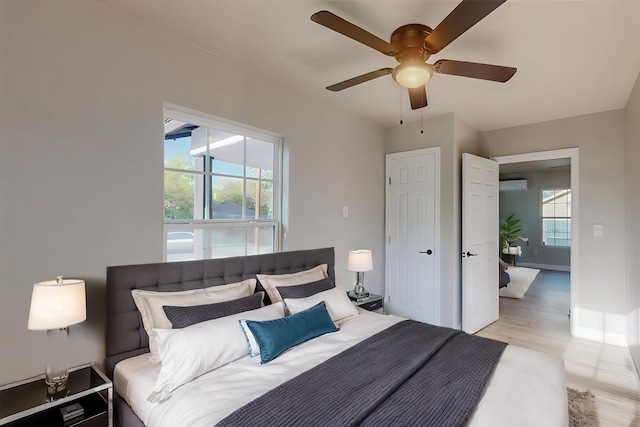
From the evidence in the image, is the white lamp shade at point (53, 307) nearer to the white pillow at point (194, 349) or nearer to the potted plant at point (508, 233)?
the white pillow at point (194, 349)

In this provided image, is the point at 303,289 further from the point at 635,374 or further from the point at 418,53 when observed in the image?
the point at 635,374

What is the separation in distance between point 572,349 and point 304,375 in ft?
10.9

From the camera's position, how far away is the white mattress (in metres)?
1.28

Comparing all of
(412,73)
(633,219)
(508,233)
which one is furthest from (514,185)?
(412,73)

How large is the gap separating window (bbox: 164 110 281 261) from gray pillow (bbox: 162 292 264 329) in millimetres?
548

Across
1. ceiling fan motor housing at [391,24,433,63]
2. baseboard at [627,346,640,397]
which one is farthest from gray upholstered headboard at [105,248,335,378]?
baseboard at [627,346,640,397]

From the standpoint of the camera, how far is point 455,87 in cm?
295

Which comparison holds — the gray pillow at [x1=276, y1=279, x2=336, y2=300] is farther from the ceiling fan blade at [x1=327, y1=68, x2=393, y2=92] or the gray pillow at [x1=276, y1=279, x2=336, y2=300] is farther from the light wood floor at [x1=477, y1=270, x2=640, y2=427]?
the light wood floor at [x1=477, y1=270, x2=640, y2=427]

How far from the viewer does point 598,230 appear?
357 centimetres

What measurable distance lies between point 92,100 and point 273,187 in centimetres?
150

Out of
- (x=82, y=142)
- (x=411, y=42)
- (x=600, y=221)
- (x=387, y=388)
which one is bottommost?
(x=387, y=388)

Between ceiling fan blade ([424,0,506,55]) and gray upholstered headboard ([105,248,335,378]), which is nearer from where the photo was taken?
ceiling fan blade ([424,0,506,55])

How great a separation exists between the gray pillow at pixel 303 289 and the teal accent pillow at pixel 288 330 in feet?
0.74

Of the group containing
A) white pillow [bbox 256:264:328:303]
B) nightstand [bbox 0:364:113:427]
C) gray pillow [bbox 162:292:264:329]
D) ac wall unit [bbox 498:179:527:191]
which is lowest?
nightstand [bbox 0:364:113:427]
